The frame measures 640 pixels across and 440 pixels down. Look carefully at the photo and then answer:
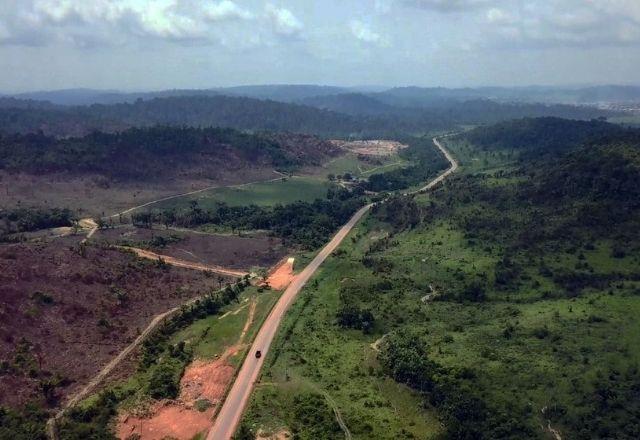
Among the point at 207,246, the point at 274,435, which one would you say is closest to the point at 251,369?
the point at 274,435

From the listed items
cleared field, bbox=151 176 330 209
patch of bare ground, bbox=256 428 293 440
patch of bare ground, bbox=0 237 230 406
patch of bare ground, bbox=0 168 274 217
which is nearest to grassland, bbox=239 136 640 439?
patch of bare ground, bbox=256 428 293 440

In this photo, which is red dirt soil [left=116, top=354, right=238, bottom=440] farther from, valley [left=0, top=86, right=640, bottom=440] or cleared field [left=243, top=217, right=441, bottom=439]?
cleared field [left=243, top=217, right=441, bottom=439]

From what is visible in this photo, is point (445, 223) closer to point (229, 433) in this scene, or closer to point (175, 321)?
point (175, 321)

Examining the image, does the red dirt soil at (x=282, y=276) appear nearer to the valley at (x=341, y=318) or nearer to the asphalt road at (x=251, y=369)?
the valley at (x=341, y=318)

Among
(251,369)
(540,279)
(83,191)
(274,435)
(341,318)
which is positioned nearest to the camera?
(274,435)

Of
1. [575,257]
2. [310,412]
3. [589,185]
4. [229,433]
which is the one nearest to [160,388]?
[229,433]

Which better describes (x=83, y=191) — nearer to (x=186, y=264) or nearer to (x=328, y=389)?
(x=186, y=264)

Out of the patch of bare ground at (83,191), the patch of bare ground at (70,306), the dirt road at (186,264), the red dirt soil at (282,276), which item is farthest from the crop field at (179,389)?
the patch of bare ground at (83,191)
